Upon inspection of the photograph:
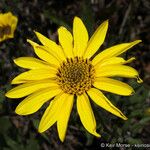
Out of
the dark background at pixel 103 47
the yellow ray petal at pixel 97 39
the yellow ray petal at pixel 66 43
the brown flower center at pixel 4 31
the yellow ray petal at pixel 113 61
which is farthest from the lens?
the brown flower center at pixel 4 31

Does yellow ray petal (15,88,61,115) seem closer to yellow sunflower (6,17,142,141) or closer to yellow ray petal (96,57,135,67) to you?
yellow sunflower (6,17,142,141)

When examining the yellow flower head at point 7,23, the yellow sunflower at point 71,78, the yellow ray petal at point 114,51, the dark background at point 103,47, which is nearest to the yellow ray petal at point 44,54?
the yellow sunflower at point 71,78

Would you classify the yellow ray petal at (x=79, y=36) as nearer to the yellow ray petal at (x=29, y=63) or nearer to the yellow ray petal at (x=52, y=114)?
the yellow ray petal at (x=29, y=63)

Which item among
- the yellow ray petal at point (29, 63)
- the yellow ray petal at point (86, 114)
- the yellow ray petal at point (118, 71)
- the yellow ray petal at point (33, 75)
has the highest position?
the yellow ray petal at point (29, 63)

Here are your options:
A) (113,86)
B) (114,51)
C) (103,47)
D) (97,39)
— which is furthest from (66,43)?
(103,47)

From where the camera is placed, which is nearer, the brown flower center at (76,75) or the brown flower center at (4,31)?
the brown flower center at (76,75)

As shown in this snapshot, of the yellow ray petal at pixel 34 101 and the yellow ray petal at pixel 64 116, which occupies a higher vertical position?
the yellow ray petal at pixel 34 101

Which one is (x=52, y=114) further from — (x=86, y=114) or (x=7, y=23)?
(x=7, y=23)
